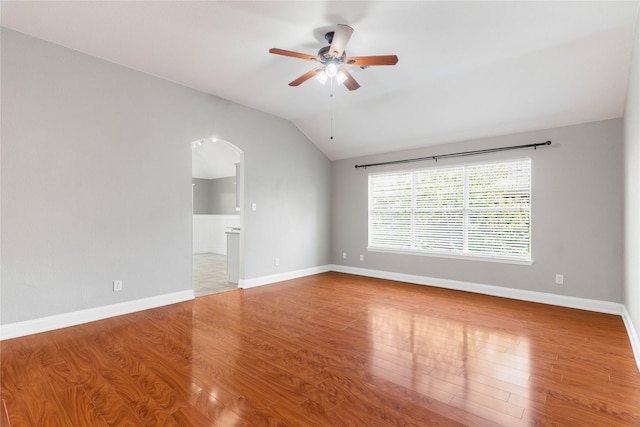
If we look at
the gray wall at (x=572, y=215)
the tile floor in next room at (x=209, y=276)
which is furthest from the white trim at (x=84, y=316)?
the gray wall at (x=572, y=215)

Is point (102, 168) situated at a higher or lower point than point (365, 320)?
higher

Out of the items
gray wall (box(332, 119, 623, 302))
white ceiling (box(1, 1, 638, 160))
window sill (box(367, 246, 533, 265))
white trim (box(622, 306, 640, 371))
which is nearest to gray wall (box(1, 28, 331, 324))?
white ceiling (box(1, 1, 638, 160))

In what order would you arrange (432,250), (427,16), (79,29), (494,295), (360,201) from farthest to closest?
1. (360,201)
2. (432,250)
3. (494,295)
4. (79,29)
5. (427,16)

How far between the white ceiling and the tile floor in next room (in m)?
3.08

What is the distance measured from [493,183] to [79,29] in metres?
5.52

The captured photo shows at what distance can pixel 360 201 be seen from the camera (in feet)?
21.1

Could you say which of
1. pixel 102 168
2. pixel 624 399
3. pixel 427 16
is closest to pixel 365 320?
pixel 624 399

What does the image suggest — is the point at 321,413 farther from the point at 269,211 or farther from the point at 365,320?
the point at 269,211

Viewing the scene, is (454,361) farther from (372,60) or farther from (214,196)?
(214,196)

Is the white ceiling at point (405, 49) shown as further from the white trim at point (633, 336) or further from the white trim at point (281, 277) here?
the white trim at point (281, 277)

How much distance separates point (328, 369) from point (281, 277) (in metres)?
3.38

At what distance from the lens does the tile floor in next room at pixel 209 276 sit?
514 cm

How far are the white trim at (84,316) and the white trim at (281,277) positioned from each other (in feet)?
3.16

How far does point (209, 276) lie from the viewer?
244 inches
